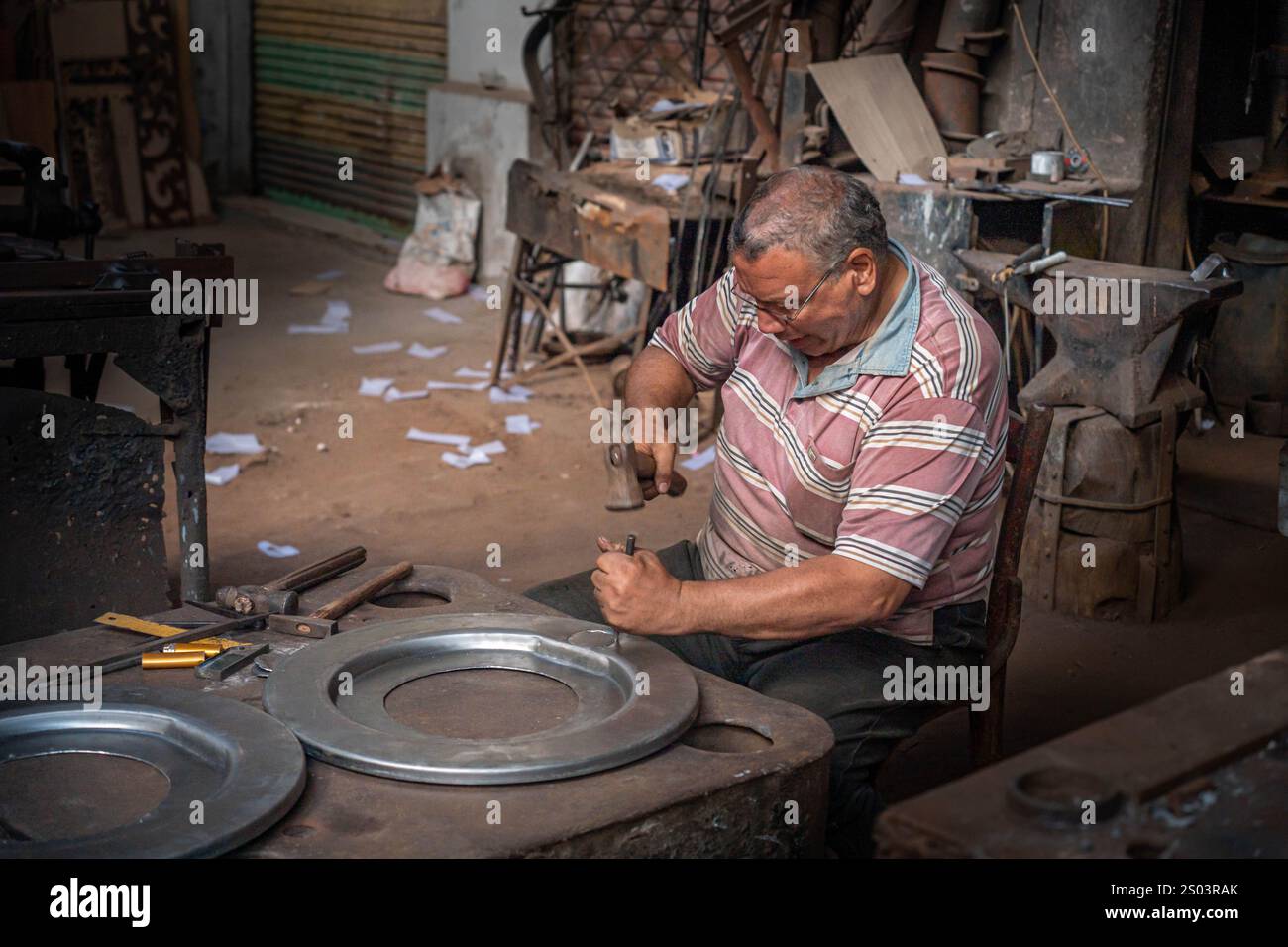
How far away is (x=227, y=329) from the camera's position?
322 inches

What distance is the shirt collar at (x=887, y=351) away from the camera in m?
2.57

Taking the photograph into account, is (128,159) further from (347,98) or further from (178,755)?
(178,755)

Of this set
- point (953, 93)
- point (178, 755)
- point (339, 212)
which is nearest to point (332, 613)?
point (178, 755)

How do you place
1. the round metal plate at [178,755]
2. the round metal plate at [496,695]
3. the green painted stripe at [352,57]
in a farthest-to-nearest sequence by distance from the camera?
the green painted stripe at [352,57]
the round metal plate at [496,695]
the round metal plate at [178,755]

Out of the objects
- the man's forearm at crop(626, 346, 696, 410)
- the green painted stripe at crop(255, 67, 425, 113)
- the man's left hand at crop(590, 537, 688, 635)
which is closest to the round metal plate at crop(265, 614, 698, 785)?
the man's left hand at crop(590, 537, 688, 635)

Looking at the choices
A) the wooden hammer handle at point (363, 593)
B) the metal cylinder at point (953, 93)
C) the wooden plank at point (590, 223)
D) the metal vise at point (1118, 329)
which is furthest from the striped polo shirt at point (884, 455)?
the metal cylinder at point (953, 93)

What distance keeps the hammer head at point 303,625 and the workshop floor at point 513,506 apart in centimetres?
160

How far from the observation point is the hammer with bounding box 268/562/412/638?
2598 millimetres

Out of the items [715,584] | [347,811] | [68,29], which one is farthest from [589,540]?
[68,29]

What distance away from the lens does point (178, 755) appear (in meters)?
2.10

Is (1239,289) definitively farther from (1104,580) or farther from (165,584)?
(165,584)

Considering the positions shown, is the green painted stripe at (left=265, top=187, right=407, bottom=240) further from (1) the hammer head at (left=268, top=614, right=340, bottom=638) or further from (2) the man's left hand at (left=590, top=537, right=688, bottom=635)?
(2) the man's left hand at (left=590, top=537, right=688, bottom=635)

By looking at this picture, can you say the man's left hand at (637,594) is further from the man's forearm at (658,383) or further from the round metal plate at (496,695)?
the man's forearm at (658,383)

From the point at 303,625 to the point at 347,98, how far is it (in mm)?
8940
